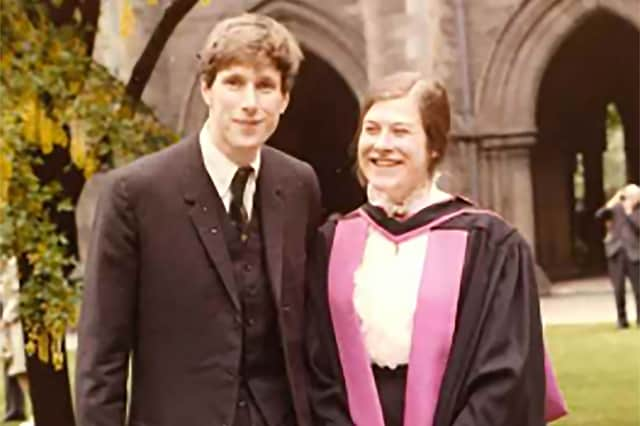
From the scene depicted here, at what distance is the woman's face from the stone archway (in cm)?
1581

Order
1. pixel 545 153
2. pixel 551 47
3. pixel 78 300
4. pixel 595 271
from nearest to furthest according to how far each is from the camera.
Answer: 1. pixel 78 300
2. pixel 551 47
3. pixel 545 153
4. pixel 595 271

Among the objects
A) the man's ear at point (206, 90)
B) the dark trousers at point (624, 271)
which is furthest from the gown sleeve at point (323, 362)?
the dark trousers at point (624, 271)

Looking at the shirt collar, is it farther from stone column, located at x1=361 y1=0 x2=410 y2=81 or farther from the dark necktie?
stone column, located at x1=361 y1=0 x2=410 y2=81

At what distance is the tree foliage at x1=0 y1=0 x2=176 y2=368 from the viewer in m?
6.79

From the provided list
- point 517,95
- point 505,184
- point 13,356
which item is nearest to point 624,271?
point 505,184

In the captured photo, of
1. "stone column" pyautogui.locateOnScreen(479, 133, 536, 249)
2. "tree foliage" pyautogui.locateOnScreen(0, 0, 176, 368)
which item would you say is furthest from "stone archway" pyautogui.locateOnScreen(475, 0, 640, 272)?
"tree foliage" pyautogui.locateOnScreen(0, 0, 176, 368)

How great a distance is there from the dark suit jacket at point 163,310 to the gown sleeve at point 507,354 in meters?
0.42

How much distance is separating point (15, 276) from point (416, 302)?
466 centimetres

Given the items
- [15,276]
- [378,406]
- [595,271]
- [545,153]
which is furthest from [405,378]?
[595,271]

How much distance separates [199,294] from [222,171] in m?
0.31

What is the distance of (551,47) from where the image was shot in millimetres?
19422

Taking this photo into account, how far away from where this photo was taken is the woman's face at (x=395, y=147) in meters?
3.50

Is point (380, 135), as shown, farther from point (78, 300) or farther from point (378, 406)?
point (78, 300)

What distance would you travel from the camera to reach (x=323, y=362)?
11.8 feet
